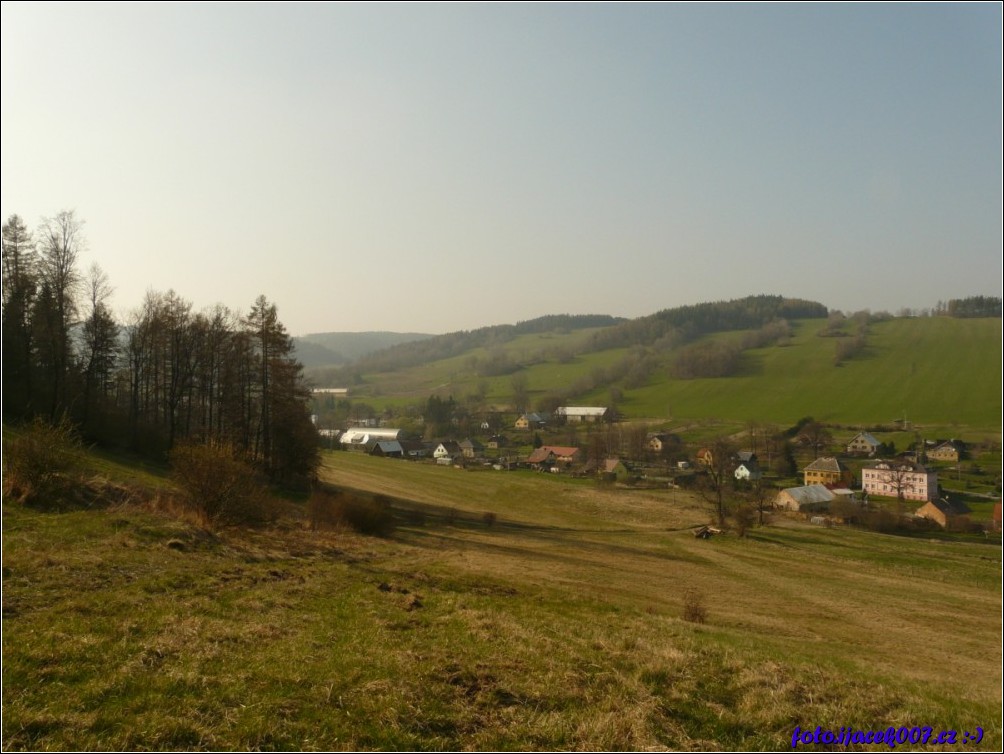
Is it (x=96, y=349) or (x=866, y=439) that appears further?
(x=866, y=439)

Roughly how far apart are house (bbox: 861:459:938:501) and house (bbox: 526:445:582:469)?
110 ft

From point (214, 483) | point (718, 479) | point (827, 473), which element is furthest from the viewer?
point (827, 473)

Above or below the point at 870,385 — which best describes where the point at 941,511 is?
below

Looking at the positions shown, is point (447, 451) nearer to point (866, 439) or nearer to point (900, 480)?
point (866, 439)

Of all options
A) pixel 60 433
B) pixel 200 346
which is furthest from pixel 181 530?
pixel 200 346

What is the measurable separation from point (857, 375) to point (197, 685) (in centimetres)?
12024

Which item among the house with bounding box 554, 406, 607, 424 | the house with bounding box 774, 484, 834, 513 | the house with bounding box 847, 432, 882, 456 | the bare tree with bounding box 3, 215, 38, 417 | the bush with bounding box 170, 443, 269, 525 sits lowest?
the house with bounding box 774, 484, 834, 513

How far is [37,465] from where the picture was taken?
18516 millimetres

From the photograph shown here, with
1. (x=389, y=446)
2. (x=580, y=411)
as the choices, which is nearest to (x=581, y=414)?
(x=580, y=411)

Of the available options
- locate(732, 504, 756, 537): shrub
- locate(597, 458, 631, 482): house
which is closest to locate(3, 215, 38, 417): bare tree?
locate(732, 504, 756, 537): shrub

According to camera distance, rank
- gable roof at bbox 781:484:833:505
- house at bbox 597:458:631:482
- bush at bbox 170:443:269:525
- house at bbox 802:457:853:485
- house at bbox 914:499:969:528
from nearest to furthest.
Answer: bush at bbox 170:443:269:525 → house at bbox 914:499:969:528 → gable roof at bbox 781:484:833:505 → house at bbox 802:457:853:485 → house at bbox 597:458:631:482

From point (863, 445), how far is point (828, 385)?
3031cm

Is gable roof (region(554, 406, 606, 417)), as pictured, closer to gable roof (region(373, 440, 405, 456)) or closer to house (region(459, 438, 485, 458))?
house (region(459, 438, 485, 458))

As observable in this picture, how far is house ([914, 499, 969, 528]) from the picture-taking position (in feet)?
173
